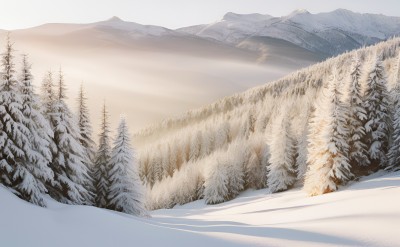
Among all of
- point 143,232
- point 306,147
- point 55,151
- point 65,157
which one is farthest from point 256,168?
point 143,232

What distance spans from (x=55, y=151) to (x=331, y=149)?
73.6 feet

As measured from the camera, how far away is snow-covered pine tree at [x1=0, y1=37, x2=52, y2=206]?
20.1 meters

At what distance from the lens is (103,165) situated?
30.9 metres

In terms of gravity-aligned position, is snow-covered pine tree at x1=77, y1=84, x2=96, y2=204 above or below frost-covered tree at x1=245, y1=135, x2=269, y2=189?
above

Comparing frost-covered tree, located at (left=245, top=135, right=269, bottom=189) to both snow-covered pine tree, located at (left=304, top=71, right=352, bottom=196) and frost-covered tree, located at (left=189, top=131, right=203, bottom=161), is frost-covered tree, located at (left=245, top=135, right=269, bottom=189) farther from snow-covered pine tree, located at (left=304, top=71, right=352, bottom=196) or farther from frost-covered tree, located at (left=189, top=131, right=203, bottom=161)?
frost-covered tree, located at (left=189, top=131, right=203, bottom=161)

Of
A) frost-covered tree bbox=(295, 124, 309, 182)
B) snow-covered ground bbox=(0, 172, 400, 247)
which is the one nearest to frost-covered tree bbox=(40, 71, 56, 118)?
snow-covered ground bbox=(0, 172, 400, 247)

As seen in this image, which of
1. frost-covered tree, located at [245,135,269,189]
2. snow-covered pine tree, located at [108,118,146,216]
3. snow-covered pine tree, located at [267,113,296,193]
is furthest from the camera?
frost-covered tree, located at [245,135,269,189]

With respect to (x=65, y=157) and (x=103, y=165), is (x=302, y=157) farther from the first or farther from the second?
(x=65, y=157)

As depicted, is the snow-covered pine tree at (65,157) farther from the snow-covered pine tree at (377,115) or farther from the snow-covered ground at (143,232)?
the snow-covered pine tree at (377,115)

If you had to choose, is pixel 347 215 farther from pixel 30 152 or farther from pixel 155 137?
pixel 155 137

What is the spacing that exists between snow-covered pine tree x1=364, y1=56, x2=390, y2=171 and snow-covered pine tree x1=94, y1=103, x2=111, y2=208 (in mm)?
23895

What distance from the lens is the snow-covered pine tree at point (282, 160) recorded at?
50.4 meters

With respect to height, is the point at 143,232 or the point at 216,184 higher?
the point at 143,232

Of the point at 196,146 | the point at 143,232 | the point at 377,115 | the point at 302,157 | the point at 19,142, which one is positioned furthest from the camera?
the point at 196,146
